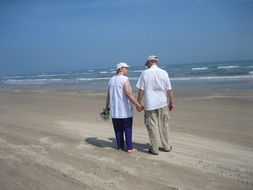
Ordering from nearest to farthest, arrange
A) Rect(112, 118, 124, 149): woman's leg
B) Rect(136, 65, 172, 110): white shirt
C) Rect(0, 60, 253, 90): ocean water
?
Rect(136, 65, 172, 110): white shirt < Rect(112, 118, 124, 149): woman's leg < Rect(0, 60, 253, 90): ocean water

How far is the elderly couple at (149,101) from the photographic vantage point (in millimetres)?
5934

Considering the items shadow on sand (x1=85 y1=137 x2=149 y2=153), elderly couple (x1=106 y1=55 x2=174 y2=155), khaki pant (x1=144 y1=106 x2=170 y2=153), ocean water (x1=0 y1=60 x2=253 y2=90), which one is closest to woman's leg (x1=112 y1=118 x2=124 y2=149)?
elderly couple (x1=106 y1=55 x2=174 y2=155)

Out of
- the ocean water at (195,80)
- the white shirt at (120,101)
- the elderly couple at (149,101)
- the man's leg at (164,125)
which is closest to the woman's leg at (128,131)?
the elderly couple at (149,101)

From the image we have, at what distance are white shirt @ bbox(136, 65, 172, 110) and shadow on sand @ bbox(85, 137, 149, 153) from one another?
0.94 meters

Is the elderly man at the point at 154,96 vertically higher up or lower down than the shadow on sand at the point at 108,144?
higher up

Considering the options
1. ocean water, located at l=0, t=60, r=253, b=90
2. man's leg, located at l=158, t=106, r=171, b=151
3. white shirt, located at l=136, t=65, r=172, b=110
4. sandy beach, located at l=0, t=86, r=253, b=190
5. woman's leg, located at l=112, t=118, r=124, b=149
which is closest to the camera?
sandy beach, located at l=0, t=86, r=253, b=190

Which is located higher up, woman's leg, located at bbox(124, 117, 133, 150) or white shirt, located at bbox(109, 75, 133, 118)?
white shirt, located at bbox(109, 75, 133, 118)

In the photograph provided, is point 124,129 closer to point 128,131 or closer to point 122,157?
point 128,131

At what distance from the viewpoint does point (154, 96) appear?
5.95m

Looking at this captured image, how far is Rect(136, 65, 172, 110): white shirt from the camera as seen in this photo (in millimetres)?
5906

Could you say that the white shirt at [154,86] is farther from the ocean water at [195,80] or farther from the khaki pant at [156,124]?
the ocean water at [195,80]

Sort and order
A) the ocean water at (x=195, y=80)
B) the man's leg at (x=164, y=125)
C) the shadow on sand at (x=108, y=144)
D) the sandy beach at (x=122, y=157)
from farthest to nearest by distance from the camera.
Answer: the ocean water at (x=195, y=80)
the shadow on sand at (x=108, y=144)
the man's leg at (x=164, y=125)
the sandy beach at (x=122, y=157)

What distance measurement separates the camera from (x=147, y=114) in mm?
6047

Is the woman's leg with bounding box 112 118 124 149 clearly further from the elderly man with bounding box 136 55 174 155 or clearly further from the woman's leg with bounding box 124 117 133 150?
the elderly man with bounding box 136 55 174 155
